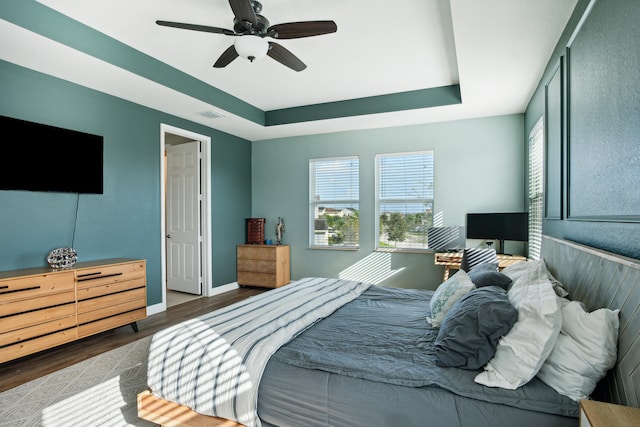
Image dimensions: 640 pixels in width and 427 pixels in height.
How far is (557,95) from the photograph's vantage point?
256 cm

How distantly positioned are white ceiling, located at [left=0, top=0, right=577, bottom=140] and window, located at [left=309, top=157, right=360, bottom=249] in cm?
115

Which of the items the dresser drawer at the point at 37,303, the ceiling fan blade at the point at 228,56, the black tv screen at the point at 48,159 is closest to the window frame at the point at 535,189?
the ceiling fan blade at the point at 228,56

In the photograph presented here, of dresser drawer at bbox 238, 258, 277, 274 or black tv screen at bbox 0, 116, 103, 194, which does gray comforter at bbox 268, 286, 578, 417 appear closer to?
black tv screen at bbox 0, 116, 103, 194

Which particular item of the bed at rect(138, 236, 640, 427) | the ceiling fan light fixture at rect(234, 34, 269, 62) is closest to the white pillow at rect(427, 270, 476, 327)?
the bed at rect(138, 236, 640, 427)

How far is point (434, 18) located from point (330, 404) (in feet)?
9.30

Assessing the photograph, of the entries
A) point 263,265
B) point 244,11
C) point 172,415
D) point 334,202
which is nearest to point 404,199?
point 334,202

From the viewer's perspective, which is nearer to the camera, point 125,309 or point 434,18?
point 434,18

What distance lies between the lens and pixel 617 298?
50.7 inches

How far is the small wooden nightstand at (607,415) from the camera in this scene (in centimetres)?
89

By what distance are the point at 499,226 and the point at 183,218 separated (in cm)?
451

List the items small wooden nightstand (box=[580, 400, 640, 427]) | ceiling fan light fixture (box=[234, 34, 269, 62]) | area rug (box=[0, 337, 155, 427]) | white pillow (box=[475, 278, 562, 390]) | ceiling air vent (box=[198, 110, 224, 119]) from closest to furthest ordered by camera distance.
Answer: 1. small wooden nightstand (box=[580, 400, 640, 427])
2. white pillow (box=[475, 278, 562, 390])
3. area rug (box=[0, 337, 155, 427])
4. ceiling fan light fixture (box=[234, 34, 269, 62])
5. ceiling air vent (box=[198, 110, 224, 119])

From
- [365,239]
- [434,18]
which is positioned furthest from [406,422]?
[365,239]

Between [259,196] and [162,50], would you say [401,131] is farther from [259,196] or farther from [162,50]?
[162,50]

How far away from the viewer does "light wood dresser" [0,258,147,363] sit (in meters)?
2.59
